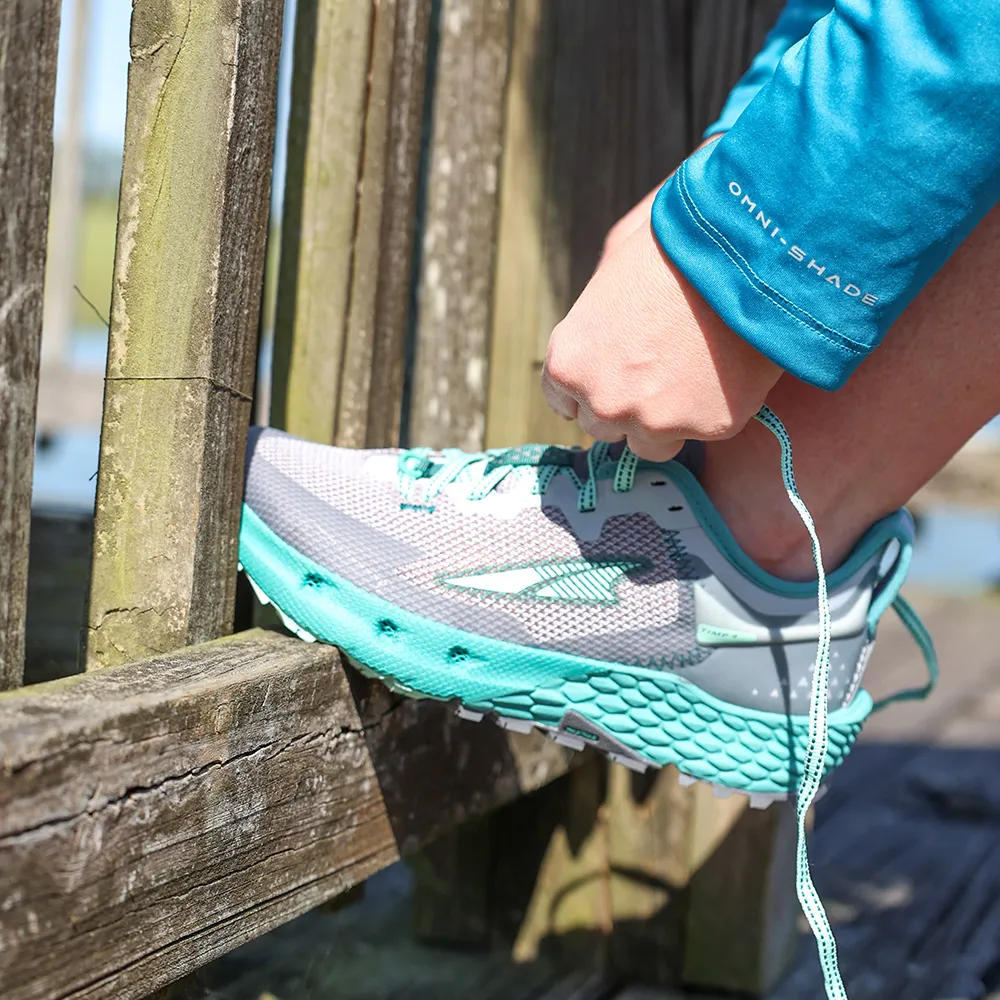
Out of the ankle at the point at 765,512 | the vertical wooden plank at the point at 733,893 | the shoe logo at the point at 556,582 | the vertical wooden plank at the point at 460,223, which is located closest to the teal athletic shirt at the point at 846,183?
the ankle at the point at 765,512

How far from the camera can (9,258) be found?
0.78 meters

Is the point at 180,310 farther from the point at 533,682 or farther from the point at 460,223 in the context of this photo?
the point at 460,223

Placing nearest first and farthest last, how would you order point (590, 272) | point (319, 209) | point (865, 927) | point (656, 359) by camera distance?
point (656, 359) < point (319, 209) < point (590, 272) < point (865, 927)

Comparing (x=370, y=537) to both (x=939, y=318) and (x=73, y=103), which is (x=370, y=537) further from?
(x=73, y=103)

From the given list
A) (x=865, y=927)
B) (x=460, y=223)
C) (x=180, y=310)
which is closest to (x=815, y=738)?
(x=180, y=310)

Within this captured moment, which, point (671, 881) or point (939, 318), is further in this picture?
point (671, 881)

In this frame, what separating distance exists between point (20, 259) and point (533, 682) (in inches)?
20.0

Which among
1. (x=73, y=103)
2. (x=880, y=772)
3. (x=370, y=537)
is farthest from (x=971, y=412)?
(x=73, y=103)

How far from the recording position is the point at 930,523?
23.4ft

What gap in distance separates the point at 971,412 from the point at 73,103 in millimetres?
3204

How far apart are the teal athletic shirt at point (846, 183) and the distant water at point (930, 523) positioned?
2648 millimetres

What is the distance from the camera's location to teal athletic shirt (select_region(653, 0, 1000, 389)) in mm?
795

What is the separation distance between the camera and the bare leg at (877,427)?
0.94 m

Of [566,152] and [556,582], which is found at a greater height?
[566,152]
